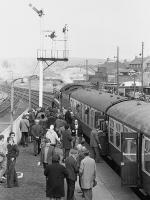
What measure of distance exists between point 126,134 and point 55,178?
11.4 feet

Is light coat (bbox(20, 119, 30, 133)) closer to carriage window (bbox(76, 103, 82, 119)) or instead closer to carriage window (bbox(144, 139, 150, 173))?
carriage window (bbox(76, 103, 82, 119))

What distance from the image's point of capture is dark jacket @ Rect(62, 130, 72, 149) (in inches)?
712

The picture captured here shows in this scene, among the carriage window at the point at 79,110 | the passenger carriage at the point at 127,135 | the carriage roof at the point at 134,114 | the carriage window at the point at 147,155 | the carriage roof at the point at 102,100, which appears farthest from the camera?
the carriage window at the point at 79,110

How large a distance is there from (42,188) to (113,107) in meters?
5.43

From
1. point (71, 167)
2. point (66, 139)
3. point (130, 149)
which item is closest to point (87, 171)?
point (71, 167)

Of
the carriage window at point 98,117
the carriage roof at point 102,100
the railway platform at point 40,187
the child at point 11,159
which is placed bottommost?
the railway platform at point 40,187

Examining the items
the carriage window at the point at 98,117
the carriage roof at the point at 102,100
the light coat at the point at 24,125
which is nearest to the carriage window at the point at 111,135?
the carriage roof at the point at 102,100

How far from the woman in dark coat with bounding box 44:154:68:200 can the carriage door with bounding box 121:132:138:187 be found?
10.7 ft

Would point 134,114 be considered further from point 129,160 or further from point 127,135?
point 129,160

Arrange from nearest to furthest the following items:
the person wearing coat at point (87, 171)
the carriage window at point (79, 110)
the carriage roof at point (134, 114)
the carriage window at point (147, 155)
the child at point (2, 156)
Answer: the person wearing coat at point (87, 171) < the carriage window at point (147, 155) < the carriage roof at point (134, 114) < the child at point (2, 156) < the carriage window at point (79, 110)

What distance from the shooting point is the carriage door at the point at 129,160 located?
13789 mm

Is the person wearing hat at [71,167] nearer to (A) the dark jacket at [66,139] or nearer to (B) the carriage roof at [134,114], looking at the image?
(B) the carriage roof at [134,114]

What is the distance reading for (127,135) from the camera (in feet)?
45.5

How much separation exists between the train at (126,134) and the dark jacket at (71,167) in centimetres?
190
